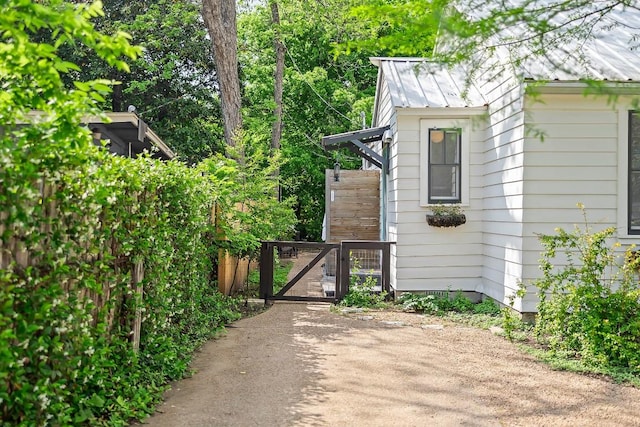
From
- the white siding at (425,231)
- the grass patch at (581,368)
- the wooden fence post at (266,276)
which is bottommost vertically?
the grass patch at (581,368)

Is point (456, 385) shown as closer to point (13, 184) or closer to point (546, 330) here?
point (546, 330)

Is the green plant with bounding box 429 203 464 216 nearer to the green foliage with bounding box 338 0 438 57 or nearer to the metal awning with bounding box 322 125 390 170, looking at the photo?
the metal awning with bounding box 322 125 390 170

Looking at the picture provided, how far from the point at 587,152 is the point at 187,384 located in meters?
5.92

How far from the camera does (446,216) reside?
9.78m

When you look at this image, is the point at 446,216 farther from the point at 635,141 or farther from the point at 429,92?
the point at 635,141

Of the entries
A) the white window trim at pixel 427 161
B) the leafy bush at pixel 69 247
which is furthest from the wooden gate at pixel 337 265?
the leafy bush at pixel 69 247

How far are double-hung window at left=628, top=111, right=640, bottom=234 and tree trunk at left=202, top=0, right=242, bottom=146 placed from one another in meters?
7.31

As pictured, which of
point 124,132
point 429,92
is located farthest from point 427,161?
point 124,132

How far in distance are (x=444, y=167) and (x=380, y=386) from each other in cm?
531

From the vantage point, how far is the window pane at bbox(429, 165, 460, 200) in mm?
10070

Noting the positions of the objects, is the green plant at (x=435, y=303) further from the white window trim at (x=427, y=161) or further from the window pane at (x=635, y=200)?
the window pane at (x=635, y=200)

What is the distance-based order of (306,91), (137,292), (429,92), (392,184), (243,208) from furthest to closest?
(306,91) < (243,208) < (392,184) < (429,92) < (137,292)

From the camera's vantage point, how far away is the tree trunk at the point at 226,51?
12.8m

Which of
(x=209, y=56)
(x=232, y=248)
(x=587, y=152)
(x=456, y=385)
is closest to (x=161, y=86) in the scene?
(x=209, y=56)
